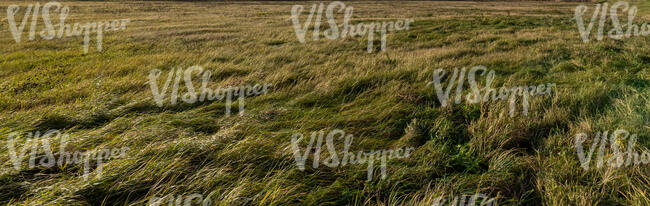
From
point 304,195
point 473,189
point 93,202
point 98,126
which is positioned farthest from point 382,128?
point 98,126

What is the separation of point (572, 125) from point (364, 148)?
2350 millimetres

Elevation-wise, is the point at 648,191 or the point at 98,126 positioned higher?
the point at 98,126

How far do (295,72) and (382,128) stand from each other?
3120mm

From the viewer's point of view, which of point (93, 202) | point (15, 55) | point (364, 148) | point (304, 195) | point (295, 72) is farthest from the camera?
point (15, 55)

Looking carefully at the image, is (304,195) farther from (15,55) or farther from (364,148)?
(15,55)

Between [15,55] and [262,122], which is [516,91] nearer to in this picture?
[262,122]

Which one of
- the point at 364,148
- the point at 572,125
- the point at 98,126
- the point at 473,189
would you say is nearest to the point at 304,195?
the point at 364,148

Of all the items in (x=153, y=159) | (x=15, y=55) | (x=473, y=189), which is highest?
(x=15, y=55)

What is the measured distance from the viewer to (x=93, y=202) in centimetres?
215

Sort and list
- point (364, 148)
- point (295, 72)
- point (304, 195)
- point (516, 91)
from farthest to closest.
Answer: point (295, 72)
point (516, 91)
point (364, 148)
point (304, 195)

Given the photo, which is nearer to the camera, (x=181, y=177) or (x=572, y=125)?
(x=181, y=177)

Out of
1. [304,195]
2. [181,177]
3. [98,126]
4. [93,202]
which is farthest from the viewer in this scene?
[98,126]

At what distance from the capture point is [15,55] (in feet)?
27.9

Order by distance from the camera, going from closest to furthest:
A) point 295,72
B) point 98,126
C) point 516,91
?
point 98,126 < point 516,91 < point 295,72
